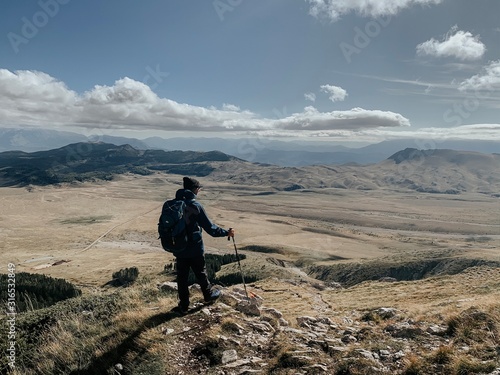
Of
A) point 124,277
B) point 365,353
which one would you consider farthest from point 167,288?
point 124,277

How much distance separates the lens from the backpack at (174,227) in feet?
36.2

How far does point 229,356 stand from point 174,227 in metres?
4.28

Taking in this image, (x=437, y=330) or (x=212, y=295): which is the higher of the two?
(x=212, y=295)

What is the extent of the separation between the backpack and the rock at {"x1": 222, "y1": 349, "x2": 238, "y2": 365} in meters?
3.57

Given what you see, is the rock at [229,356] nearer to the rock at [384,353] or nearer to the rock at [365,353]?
the rock at [365,353]

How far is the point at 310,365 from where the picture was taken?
852 cm

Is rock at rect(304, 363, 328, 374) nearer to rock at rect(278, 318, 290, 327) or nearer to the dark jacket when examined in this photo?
rock at rect(278, 318, 290, 327)

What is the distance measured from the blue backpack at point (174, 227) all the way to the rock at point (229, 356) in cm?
357

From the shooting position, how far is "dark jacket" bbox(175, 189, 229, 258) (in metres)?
11.4

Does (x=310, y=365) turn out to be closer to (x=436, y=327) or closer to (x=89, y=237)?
(x=436, y=327)

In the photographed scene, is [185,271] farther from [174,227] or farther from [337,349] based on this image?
[337,349]

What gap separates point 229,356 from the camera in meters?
9.12

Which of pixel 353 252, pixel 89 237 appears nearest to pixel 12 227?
pixel 89 237

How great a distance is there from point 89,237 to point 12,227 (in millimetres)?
57294
